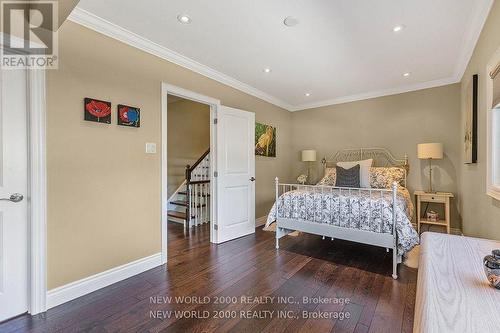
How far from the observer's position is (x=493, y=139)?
191 cm

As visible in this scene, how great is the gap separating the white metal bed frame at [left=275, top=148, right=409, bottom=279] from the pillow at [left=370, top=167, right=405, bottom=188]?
257 millimetres

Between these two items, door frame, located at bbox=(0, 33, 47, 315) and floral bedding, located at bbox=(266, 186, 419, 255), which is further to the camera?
floral bedding, located at bbox=(266, 186, 419, 255)

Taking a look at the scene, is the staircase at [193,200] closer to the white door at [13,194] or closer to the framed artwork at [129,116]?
the framed artwork at [129,116]

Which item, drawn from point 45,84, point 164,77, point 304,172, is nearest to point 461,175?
point 304,172

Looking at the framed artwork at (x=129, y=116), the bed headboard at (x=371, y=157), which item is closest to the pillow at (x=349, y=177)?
the bed headboard at (x=371, y=157)

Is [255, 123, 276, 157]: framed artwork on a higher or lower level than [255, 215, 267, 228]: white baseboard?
higher

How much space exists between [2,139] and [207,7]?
1.97m

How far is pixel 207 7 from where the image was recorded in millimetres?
2111

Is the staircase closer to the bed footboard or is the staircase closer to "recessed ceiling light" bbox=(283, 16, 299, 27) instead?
the bed footboard

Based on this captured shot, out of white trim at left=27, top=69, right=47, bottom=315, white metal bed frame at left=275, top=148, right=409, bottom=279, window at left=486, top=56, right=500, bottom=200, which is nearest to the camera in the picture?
window at left=486, top=56, right=500, bottom=200

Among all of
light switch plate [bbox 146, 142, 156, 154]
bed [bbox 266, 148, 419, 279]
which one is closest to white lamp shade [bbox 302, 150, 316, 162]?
bed [bbox 266, 148, 419, 279]

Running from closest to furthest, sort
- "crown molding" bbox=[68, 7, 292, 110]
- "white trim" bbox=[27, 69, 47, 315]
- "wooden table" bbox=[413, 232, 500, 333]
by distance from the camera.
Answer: "wooden table" bbox=[413, 232, 500, 333]
"white trim" bbox=[27, 69, 47, 315]
"crown molding" bbox=[68, 7, 292, 110]

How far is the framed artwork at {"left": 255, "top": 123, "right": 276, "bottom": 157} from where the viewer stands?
15.0 feet

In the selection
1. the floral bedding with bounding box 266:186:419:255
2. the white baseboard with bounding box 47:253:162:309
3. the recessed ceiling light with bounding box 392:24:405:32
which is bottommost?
the white baseboard with bounding box 47:253:162:309
